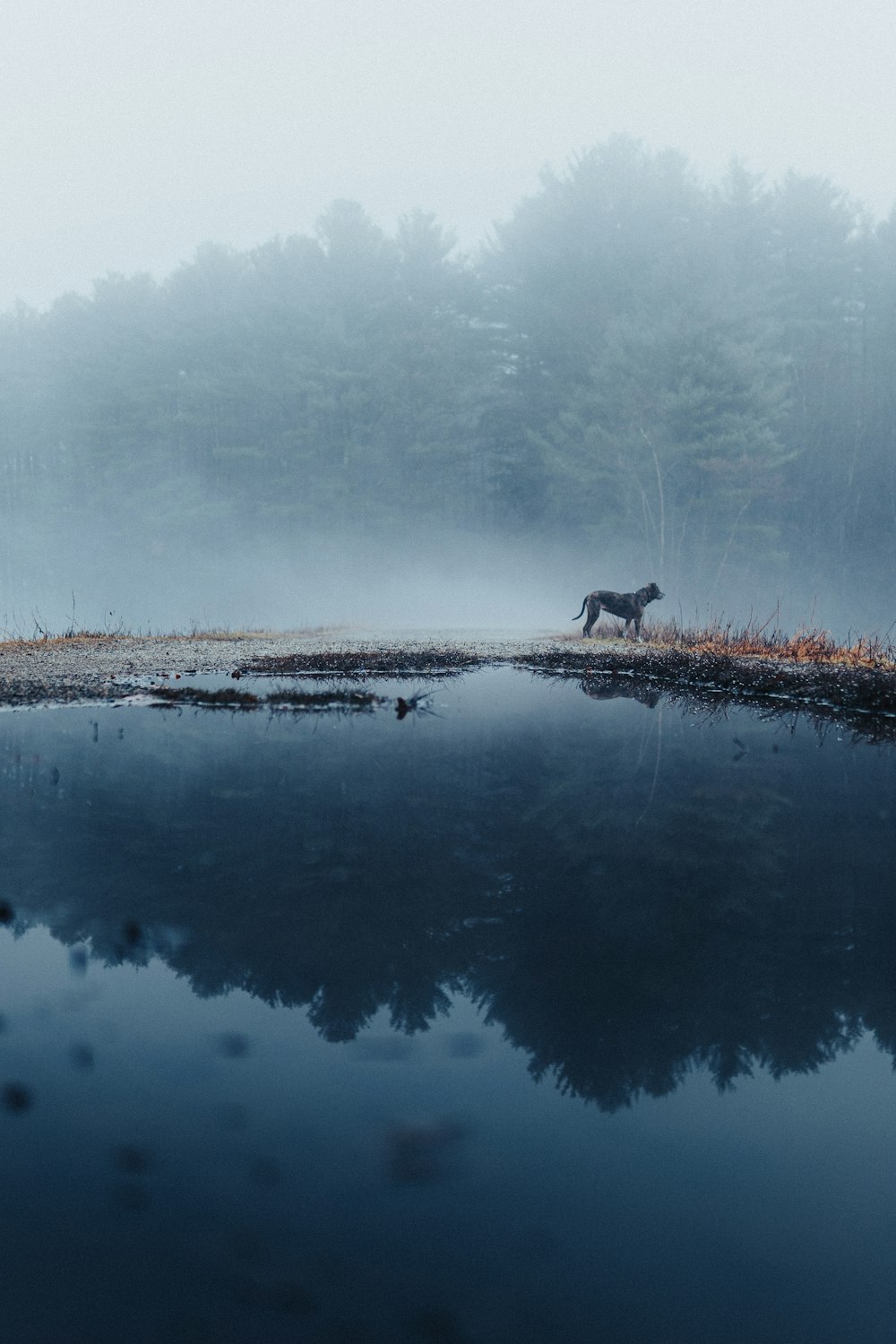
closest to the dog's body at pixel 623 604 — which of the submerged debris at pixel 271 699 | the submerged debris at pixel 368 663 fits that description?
the submerged debris at pixel 368 663

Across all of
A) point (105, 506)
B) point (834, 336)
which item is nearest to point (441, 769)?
point (834, 336)

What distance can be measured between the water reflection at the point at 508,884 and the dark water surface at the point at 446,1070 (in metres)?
0.02

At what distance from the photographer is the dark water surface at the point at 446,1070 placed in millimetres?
1766

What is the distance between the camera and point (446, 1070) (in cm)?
253

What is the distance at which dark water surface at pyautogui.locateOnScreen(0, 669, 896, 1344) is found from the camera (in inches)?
69.5

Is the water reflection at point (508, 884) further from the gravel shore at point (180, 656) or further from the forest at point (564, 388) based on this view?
the forest at point (564, 388)

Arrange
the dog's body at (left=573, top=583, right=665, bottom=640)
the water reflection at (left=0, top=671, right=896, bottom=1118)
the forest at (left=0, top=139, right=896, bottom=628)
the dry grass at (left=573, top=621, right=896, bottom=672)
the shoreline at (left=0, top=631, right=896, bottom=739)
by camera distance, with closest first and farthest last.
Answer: the water reflection at (left=0, top=671, right=896, bottom=1118), the shoreline at (left=0, top=631, right=896, bottom=739), the dry grass at (left=573, top=621, right=896, bottom=672), the dog's body at (left=573, top=583, right=665, bottom=640), the forest at (left=0, top=139, right=896, bottom=628)

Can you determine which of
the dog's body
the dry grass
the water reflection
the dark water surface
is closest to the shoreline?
the dry grass

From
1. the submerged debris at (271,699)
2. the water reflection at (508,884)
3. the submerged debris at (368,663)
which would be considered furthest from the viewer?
the submerged debris at (368,663)

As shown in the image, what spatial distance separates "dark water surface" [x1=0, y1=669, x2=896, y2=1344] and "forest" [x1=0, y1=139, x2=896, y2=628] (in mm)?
26536

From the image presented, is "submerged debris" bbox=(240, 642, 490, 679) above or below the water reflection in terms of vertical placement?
above

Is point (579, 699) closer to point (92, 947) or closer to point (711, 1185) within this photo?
point (92, 947)

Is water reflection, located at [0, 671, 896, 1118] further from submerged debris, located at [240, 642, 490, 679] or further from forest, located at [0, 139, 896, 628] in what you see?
forest, located at [0, 139, 896, 628]

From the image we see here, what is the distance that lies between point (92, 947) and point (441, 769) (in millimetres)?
3211
